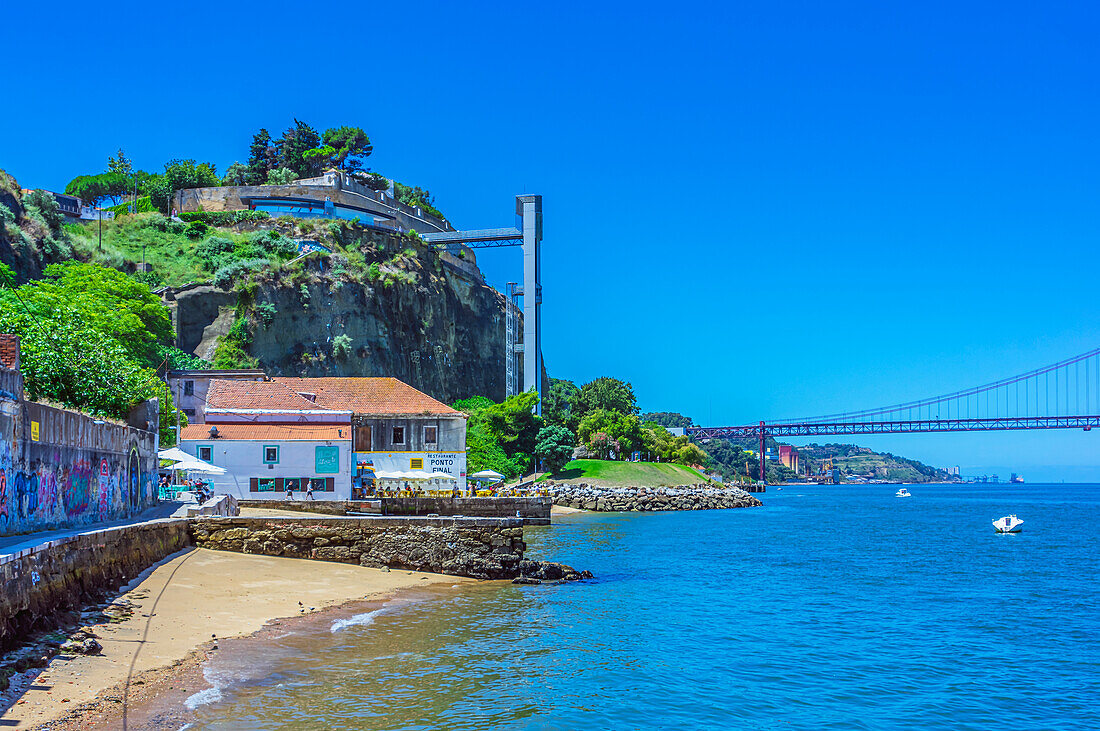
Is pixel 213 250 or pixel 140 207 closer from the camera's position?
pixel 213 250

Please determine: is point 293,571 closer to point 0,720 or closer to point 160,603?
point 160,603

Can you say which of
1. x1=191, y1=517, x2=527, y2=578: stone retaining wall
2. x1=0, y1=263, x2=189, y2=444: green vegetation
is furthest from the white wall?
x1=191, y1=517, x2=527, y2=578: stone retaining wall

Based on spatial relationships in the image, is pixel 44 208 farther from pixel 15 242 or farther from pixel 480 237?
pixel 480 237

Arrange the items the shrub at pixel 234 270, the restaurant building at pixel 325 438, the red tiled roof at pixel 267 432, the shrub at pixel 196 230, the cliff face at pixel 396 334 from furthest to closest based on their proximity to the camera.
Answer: the shrub at pixel 196 230 < the cliff face at pixel 396 334 < the shrub at pixel 234 270 < the red tiled roof at pixel 267 432 < the restaurant building at pixel 325 438

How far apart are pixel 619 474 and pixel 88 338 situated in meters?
50.5

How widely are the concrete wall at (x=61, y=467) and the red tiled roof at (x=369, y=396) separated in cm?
1943

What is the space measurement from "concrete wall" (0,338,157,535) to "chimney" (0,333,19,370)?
4.17ft

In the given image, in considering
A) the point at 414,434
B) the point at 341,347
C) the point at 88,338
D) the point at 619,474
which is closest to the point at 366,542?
the point at 88,338

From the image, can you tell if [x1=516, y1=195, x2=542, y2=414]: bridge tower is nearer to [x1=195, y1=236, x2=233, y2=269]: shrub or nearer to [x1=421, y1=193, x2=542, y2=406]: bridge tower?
[x1=421, y1=193, x2=542, y2=406]: bridge tower

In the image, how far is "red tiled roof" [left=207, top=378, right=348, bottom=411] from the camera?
41.4 m

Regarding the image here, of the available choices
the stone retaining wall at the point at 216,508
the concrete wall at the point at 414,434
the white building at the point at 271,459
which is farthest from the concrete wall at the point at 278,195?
the stone retaining wall at the point at 216,508

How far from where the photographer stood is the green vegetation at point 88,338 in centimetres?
2656

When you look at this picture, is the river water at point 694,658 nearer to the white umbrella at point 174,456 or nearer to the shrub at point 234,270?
the white umbrella at point 174,456

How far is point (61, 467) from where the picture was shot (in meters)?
19.8
